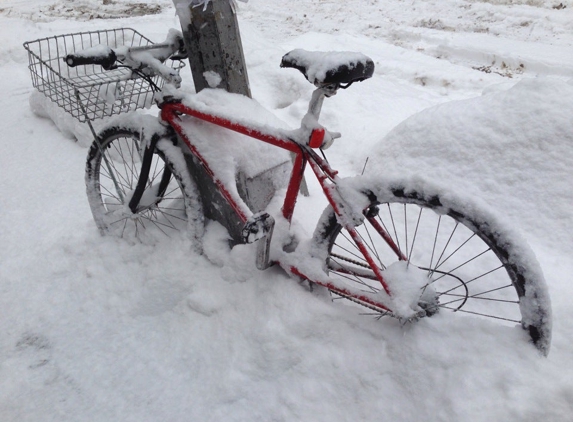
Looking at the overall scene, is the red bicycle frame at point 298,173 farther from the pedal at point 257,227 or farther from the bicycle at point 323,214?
the pedal at point 257,227

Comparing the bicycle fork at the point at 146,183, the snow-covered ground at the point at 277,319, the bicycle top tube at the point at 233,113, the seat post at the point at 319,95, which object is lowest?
the snow-covered ground at the point at 277,319

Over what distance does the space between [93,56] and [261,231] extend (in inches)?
47.6

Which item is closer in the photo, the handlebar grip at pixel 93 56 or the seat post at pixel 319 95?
the seat post at pixel 319 95

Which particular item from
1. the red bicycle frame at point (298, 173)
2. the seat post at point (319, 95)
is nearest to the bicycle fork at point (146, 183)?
the red bicycle frame at point (298, 173)

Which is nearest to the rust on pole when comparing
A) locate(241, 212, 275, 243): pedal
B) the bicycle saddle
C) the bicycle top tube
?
the bicycle top tube

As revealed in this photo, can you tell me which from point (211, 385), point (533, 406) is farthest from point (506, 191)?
point (211, 385)

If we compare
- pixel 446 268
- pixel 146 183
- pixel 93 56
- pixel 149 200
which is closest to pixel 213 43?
pixel 93 56

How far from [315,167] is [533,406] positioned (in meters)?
1.22

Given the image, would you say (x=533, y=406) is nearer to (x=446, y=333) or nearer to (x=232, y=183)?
(x=446, y=333)

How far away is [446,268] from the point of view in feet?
7.22

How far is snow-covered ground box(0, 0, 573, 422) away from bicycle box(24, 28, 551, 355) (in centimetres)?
16

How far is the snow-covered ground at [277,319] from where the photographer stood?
162 centimetres

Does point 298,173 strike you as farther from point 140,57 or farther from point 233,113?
point 140,57

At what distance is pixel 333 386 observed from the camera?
5.75 feet
